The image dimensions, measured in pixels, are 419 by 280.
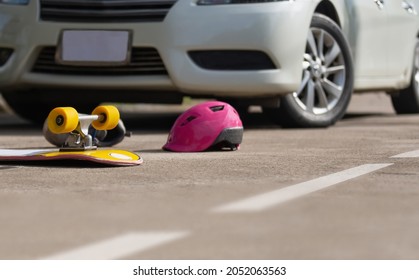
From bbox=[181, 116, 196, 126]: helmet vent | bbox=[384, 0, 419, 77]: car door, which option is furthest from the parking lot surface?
bbox=[384, 0, 419, 77]: car door

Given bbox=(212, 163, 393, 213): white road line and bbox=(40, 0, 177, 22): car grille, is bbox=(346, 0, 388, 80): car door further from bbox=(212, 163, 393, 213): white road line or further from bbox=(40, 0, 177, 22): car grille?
bbox=(212, 163, 393, 213): white road line

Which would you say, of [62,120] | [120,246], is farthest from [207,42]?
[120,246]

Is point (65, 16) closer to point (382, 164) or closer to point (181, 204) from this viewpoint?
point (382, 164)

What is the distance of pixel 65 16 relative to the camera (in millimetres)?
8742

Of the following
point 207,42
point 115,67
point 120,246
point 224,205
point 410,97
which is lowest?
point 410,97

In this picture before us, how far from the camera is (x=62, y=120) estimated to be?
5996 millimetres

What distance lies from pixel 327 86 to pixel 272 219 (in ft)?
16.4

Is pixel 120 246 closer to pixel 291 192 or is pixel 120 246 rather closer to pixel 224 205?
pixel 224 205

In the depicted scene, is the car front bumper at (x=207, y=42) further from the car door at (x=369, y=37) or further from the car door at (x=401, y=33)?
the car door at (x=401, y=33)

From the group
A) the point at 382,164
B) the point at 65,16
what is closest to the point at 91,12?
the point at 65,16

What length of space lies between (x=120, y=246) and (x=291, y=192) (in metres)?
1.34

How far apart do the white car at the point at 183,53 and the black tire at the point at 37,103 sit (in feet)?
0.06

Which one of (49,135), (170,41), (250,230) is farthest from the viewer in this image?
(170,41)

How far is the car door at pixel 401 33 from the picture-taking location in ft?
33.3
